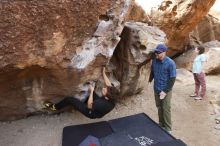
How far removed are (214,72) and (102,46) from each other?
6249 millimetres

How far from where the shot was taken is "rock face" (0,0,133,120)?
5.38m

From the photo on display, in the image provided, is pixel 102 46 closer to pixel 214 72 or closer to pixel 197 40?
pixel 214 72

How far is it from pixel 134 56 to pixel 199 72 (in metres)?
2.10

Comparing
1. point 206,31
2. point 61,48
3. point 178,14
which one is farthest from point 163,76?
point 206,31

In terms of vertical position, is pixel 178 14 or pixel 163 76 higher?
pixel 178 14

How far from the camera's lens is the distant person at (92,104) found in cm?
629

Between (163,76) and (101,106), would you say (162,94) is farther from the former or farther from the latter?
(101,106)

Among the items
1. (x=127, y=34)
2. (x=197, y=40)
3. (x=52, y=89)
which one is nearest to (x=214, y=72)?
(x=197, y=40)

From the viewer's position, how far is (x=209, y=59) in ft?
→ 38.4

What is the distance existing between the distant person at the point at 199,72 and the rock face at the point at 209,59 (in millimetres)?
2527

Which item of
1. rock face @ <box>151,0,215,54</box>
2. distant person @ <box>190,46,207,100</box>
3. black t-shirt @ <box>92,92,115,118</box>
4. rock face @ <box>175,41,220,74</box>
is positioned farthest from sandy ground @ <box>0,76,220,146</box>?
rock face @ <box>151,0,215,54</box>

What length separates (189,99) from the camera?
8930mm

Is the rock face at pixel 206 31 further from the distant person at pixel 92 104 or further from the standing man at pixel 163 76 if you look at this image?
the distant person at pixel 92 104

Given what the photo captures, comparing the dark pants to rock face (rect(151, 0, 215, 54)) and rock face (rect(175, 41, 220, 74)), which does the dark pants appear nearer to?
rock face (rect(151, 0, 215, 54))
